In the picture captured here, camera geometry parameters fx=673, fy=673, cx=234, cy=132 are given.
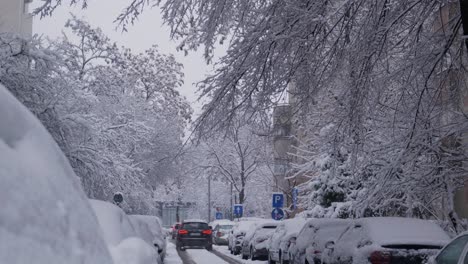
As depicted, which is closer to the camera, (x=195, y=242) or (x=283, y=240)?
(x=283, y=240)

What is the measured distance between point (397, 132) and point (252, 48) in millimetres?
5076

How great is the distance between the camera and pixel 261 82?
32.1 ft

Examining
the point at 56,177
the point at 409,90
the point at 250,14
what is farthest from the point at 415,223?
the point at 56,177

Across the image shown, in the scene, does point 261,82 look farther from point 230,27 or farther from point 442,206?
point 442,206

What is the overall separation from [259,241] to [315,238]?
10850 mm

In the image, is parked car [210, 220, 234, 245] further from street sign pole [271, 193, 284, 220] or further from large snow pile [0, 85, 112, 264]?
large snow pile [0, 85, 112, 264]

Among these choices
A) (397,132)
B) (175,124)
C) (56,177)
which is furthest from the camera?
(175,124)

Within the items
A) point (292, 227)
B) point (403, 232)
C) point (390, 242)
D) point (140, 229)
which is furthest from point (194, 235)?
point (390, 242)

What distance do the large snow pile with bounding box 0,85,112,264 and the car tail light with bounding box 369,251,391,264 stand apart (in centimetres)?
846

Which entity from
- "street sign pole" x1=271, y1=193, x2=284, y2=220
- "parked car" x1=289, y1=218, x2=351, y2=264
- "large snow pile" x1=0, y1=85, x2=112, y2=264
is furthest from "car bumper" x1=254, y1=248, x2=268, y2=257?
"large snow pile" x1=0, y1=85, x2=112, y2=264

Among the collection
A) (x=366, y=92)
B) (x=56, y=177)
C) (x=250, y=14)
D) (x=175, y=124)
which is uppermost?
(x=175, y=124)

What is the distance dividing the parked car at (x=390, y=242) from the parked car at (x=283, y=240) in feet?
20.3

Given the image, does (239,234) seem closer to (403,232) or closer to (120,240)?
(403,232)

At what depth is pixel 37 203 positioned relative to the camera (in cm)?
199
